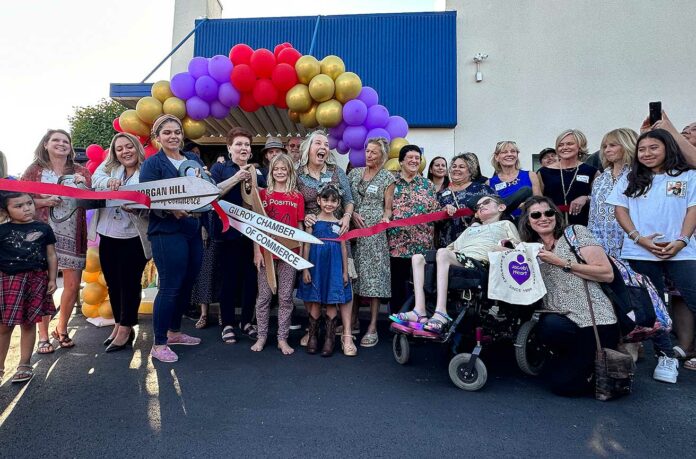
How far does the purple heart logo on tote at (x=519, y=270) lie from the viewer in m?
2.75

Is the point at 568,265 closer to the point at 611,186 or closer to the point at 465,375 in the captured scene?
the point at 465,375

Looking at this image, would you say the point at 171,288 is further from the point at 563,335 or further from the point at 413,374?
the point at 563,335

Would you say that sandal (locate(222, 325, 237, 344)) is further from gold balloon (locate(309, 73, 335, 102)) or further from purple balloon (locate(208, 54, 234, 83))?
purple balloon (locate(208, 54, 234, 83))

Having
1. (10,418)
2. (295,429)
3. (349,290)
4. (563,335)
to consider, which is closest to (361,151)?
(349,290)

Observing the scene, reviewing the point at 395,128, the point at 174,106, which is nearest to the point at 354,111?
the point at 395,128

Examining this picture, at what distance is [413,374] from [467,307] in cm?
70

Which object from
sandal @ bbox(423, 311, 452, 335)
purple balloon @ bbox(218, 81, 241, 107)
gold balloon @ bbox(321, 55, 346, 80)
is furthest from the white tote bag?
purple balloon @ bbox(218, 81, 241, 107)

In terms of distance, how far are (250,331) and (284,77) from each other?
3.08 m

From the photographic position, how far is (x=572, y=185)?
12.9 ft

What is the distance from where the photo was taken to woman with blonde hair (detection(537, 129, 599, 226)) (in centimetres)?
387

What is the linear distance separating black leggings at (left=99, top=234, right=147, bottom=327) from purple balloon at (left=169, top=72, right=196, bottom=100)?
244cm

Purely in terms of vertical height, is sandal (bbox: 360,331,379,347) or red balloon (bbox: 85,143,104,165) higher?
red balloon (bbox: 85,143,104,165)

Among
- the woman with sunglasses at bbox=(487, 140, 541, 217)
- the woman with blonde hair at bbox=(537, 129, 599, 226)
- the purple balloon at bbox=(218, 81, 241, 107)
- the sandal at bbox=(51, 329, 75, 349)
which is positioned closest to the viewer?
the sandal at bbox=(51, 329, 75, 349)

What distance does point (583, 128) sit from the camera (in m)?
9.11
